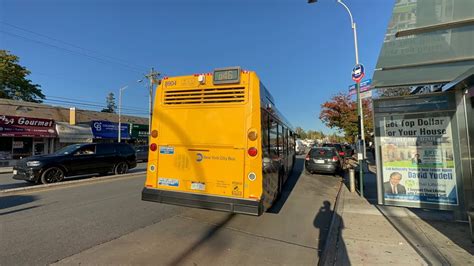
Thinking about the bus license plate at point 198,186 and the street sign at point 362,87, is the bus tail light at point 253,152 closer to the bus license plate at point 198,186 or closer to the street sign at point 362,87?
the bus license plate at point 198,186

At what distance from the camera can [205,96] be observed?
218 inches

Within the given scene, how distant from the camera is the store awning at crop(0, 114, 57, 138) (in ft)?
68.0

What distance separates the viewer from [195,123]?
558 cm

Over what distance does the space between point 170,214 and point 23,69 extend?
38018 millimetres

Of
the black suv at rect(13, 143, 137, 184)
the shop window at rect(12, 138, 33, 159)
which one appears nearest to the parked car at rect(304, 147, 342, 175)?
the black suv at rect(13, 143, 137, 184)

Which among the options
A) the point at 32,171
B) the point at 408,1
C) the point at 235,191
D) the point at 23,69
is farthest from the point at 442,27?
the point at 23,69

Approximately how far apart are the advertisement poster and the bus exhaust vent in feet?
14.7

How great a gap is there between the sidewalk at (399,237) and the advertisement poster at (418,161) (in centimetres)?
54

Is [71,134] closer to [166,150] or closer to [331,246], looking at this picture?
[166,150]

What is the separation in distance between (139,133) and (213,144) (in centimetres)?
3144

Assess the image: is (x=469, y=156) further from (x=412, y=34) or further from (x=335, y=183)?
(x=335, y=183)

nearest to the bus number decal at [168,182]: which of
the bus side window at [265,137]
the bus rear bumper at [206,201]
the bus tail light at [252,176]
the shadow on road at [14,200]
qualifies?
the bus rear bumper at [206,201]

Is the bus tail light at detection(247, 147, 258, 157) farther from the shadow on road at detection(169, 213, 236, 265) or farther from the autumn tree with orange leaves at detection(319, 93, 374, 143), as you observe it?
the autumn tree with orange leaves at detection(319, 93, 374, 143)

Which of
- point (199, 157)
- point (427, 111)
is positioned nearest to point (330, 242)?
point (199, 157)
